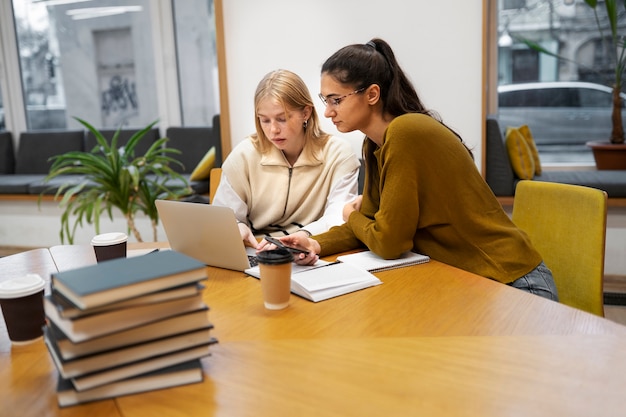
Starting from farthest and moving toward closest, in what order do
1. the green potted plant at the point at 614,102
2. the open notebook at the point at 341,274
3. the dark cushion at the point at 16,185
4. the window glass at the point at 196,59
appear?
the window glass at the point at 196,59 < the dark cushion at the point at 16,185 < the green potted plant at the point at 614,102 < the open notebook at the point at 341,274

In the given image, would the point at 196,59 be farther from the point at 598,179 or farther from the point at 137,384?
the point at 137,384

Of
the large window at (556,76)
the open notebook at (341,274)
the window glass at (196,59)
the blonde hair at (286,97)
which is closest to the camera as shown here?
the open notebook at (341,274)

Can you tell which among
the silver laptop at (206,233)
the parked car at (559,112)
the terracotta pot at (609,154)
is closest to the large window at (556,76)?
the parked car at (559,112)

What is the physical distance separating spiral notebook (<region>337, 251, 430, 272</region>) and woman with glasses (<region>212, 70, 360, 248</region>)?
53 centimetres

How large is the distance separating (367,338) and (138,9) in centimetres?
471

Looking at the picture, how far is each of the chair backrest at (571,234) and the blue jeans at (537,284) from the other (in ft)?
0.65

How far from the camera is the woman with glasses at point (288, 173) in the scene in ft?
6.99

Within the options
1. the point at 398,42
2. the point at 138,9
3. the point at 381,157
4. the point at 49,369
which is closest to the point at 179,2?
the point at 138,9

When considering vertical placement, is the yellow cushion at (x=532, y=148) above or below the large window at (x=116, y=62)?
below

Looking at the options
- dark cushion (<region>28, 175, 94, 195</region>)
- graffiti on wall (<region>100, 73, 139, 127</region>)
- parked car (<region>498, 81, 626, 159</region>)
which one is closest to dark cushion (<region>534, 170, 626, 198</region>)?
parked car (<region>498, 81, 626, 159</region>)

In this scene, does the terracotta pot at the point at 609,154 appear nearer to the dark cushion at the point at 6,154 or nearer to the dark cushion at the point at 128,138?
the dark cushion at the point at 128,138

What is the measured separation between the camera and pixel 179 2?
498cm

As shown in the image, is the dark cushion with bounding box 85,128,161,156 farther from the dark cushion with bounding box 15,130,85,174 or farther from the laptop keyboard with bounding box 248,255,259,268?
the laptop keyboard with bounding box 248,255,259,268

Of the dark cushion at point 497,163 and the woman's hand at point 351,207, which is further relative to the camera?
the dark cushion at point 497,163
